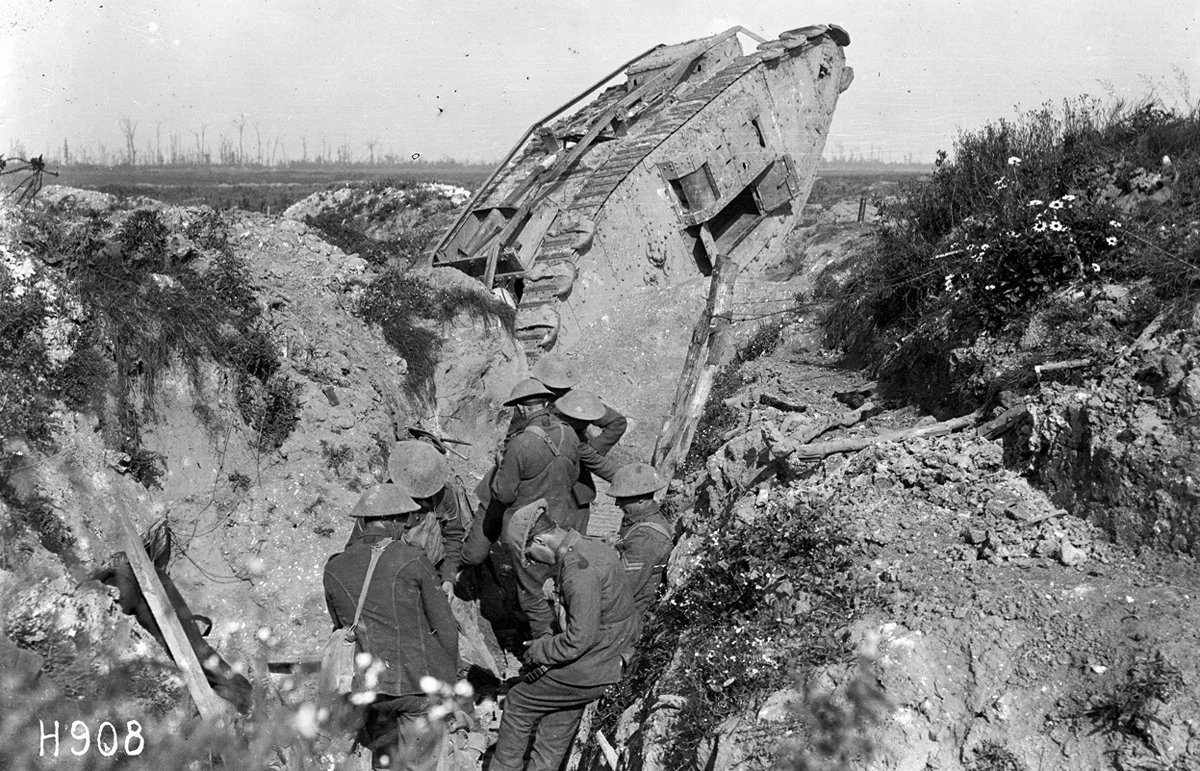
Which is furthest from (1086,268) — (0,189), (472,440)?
(0,189)

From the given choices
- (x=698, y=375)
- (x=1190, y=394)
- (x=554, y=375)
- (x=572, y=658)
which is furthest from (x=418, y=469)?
(x=1190, y=394)

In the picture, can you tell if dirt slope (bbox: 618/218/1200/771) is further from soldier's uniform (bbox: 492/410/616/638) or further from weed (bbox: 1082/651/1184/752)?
soldier's uniform (bbox: 492/410/616/638)

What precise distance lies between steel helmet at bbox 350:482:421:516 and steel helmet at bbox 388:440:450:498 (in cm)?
33

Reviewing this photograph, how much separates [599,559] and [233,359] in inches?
188

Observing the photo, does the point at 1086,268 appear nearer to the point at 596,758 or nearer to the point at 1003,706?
the point at 1003,706

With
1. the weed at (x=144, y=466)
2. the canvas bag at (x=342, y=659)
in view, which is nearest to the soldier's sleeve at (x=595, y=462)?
the canvas bag at (x=342, y=659)

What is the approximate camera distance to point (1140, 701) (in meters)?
3.62

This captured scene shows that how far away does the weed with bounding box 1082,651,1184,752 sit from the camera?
11.7 feet

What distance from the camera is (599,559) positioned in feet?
16.2

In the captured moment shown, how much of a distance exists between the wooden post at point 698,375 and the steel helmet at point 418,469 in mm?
2572

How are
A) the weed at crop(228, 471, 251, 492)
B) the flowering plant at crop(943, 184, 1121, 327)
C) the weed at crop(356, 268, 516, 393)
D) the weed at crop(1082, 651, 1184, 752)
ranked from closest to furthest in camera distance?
the weed at crop(1082, 651, 1184, 752) → the flowering plant at crop(943, 184, 1121, 327) → the weed at crop(228, 471, 251, 492) → the weed at crop(356, 268, 516, 393)

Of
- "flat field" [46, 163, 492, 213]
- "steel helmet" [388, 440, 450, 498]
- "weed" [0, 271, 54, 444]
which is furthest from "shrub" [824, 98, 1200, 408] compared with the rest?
"flat field" [46, 163, 492, 213]

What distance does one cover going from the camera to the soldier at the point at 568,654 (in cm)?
487

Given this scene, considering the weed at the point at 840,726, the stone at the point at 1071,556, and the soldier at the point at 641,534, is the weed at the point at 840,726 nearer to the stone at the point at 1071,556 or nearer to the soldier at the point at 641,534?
the stone at the point at 1071,556
